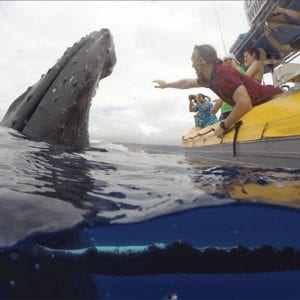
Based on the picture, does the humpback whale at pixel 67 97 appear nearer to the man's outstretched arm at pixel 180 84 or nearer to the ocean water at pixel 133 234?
the ocean water at pixel 133 234

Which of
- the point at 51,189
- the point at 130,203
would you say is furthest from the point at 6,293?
the point at 130,203

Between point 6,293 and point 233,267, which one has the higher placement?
point 6,293

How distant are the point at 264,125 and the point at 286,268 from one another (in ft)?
10.2

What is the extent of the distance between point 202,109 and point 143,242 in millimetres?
9540

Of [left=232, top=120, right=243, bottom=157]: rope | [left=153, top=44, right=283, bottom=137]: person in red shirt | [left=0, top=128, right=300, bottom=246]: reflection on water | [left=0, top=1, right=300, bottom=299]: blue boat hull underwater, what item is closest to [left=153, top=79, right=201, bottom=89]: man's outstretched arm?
[left=153, top=44, right=283, bottom=137]: person in red shirt

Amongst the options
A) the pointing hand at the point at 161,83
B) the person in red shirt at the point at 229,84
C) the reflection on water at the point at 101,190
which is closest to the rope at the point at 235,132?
the person in red shirt at the point at 229,84

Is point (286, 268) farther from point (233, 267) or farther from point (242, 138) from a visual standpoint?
point (242, 138)

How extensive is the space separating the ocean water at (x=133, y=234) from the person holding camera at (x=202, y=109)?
8.83m

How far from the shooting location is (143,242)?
2.23 meters

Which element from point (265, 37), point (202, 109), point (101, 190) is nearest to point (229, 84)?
point (101, 190)

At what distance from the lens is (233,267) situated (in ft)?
7.73

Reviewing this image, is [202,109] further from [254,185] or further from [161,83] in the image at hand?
[254,185]

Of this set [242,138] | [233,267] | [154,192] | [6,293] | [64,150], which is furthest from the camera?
[242,138]

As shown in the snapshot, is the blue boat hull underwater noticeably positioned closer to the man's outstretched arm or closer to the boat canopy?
the man's outstretched arm
